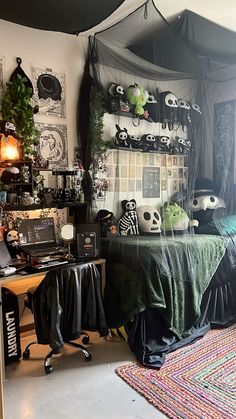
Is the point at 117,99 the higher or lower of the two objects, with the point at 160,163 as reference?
higher

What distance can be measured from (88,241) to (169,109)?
4.15 feet

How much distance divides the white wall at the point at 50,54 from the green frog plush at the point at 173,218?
3.50 feet

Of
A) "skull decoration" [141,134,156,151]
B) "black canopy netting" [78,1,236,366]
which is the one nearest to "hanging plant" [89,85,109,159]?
"black canopy netting" [78,1,236,366]

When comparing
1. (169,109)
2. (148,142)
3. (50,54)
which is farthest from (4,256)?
(50,54)

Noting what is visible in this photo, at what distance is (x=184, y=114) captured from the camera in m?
2.54

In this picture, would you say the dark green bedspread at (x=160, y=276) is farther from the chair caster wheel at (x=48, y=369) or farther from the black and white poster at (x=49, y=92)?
the black and white poster at (x=49, y=92)

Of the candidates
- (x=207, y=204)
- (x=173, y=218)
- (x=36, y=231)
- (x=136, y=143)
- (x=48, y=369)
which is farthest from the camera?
(x=207, y=204)

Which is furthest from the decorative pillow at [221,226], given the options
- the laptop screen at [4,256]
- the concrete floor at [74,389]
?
the laptop screen at [4,256]

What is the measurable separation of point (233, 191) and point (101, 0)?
6.38 ft

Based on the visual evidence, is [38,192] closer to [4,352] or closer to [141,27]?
[4,352]

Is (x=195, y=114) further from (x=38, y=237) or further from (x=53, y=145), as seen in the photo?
(x=38, y=237)

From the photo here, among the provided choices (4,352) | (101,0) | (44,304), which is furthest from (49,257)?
(101,0)

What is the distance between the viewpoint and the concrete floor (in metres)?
1.93

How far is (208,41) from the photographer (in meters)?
2.71
